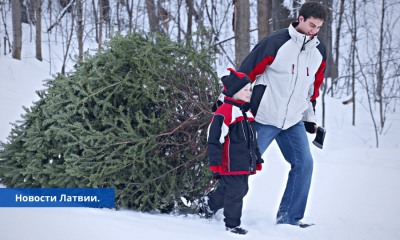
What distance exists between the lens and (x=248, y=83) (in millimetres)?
2420

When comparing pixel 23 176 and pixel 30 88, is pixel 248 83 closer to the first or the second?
pixel 23 176

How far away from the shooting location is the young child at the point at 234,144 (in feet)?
7.77

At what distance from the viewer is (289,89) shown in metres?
2.62

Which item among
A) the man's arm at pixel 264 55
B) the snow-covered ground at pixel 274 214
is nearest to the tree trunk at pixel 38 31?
the snow-covered ground at pixel 274 214

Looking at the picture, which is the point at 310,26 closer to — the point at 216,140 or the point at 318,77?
the point at 318,77

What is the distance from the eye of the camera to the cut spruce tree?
273 cm

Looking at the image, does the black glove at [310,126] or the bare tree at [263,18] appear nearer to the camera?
the black glove at [310,126]

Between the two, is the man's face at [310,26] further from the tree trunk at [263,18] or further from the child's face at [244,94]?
the tree trunk at [263,18]

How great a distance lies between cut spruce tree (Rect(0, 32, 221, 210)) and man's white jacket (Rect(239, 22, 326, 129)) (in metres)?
0.48

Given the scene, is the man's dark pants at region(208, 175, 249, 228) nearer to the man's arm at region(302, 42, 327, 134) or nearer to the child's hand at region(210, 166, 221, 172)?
the child's hand at region(210, 166, 221, 172)

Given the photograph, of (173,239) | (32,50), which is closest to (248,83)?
(173,239)

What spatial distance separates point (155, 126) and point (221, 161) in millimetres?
750

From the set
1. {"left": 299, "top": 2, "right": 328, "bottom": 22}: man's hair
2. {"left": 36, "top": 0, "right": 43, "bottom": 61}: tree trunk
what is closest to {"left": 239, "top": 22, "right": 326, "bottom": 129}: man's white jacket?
{"left": 299, "top": 2, "right": 328, "bottom": 22}: man's hair

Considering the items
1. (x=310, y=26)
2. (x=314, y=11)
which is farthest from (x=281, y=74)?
(x=314, y=11)
